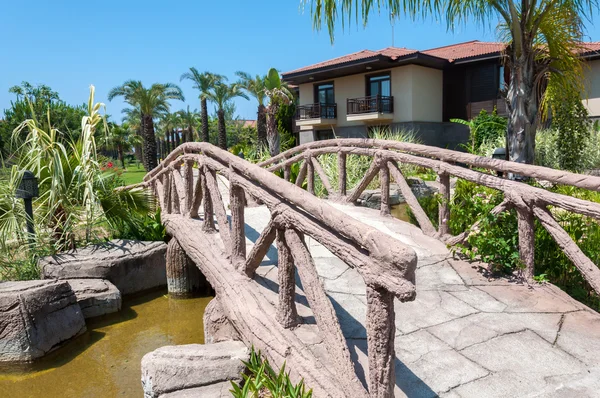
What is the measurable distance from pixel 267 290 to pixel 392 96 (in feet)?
65.5

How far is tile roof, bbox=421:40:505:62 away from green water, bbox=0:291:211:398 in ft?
62.3

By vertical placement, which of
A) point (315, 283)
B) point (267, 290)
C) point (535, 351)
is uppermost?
point (315, 283)

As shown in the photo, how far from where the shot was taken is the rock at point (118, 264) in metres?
5.86

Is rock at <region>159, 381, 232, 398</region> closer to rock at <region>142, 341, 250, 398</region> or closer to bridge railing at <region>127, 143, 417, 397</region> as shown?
rock at <region>142, 341, 250, 398</region>

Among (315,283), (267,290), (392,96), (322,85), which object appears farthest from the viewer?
(322,85)

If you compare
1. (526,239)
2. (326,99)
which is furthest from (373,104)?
(526,239)

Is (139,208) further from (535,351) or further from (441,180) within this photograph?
(535,351)

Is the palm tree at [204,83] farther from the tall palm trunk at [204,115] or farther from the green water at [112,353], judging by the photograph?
the green water at [112,353]

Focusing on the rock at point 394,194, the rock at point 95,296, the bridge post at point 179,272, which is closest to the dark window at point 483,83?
the rock at point 394,194

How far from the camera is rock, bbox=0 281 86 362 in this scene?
4633mm

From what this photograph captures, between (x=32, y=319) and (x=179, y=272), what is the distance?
2.01m

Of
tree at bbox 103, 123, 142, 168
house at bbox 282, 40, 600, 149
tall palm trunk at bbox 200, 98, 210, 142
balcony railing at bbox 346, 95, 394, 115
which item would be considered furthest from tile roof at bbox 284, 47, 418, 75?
tree at bbox 103, 123, 142, 168

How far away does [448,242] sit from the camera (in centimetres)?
486

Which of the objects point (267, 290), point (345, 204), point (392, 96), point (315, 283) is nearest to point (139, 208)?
point (345, 204)
